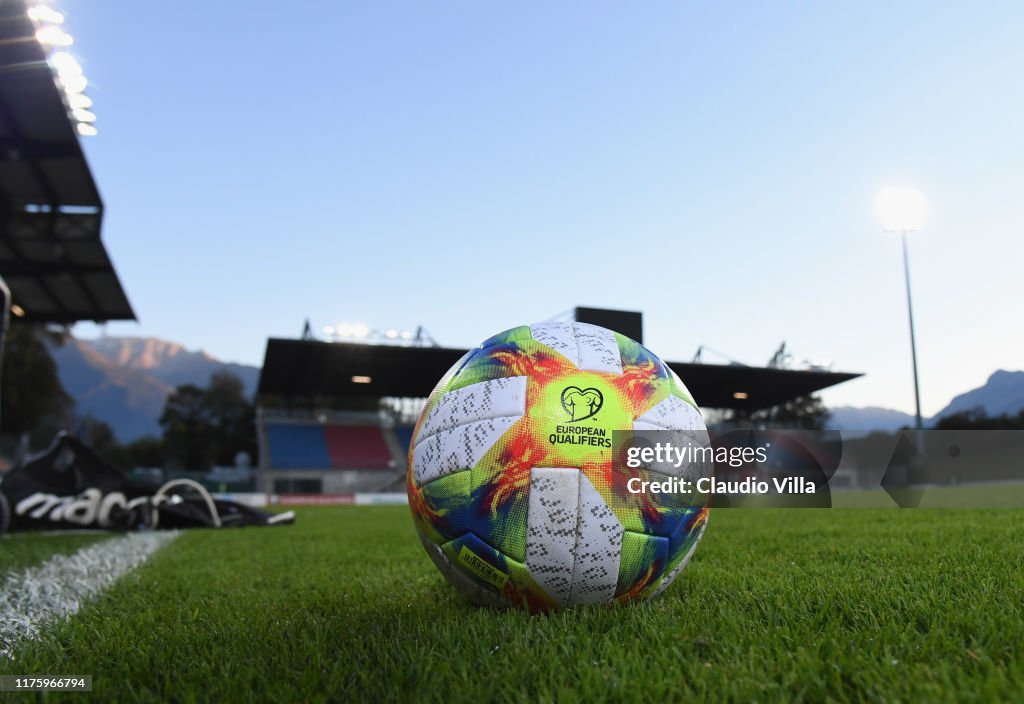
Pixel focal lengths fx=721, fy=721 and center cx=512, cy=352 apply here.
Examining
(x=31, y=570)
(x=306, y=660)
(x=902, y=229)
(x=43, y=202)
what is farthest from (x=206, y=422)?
(x=306, y=660)

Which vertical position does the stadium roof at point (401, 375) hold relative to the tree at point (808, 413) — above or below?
above

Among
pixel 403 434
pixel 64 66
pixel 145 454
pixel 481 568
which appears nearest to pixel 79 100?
pixel 64 66

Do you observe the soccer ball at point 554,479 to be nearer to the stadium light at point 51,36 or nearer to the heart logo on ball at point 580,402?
the heart logo on ball at point 580,402

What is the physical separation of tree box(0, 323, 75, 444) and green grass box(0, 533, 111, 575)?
40.0 metres

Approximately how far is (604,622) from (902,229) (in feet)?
93.0

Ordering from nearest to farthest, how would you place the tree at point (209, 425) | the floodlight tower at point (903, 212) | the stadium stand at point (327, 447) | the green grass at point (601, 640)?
the green grass at point (601, 640) < the floodlight tower at point (903, 212) < the stadium stand at point (327, 447) < the tree at point (209, 425)

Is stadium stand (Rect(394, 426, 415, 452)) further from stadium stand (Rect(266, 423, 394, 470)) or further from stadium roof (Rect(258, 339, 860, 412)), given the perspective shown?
stadium roof (Rect(258, 339, 860, 412))

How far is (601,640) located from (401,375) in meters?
32.1

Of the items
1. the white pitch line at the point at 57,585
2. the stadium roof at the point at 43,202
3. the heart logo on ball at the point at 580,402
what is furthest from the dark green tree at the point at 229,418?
the heart logo on ball at the point at 580,402

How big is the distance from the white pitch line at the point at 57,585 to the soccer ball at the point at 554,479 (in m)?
1.85

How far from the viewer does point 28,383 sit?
46.2m

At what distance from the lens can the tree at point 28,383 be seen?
45312mm

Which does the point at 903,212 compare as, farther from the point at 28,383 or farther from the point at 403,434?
the point at 28,383

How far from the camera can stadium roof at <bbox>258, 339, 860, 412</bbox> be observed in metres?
29.7
